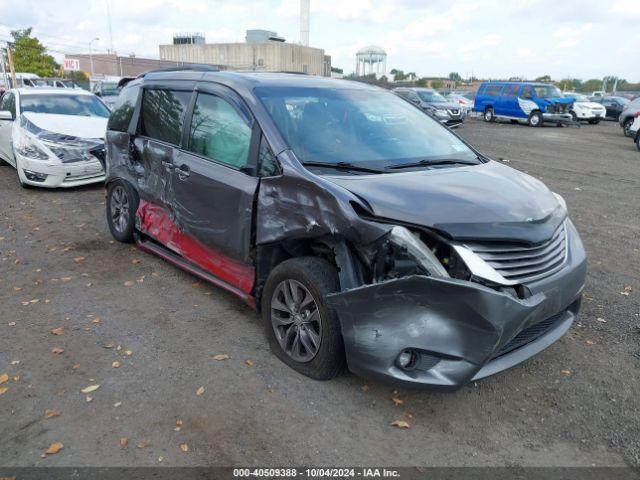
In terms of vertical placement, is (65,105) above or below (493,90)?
below

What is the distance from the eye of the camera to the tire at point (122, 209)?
210 inches

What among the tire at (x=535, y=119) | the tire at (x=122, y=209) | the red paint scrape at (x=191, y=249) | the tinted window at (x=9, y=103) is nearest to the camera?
the red paint scrape at (x=191, y=249)

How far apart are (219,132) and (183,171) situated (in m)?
0.50

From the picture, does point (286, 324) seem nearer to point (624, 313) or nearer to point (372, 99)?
point (372, 99)

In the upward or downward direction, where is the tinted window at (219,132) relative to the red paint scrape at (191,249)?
upward

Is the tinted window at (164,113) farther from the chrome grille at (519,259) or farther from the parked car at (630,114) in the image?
the parked car at (630,114)

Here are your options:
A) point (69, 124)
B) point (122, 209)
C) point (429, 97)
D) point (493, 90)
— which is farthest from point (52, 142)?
point (493, 90)

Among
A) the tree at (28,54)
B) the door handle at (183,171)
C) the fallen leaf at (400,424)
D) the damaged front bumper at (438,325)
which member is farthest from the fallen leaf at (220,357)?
the tree at (28,54)

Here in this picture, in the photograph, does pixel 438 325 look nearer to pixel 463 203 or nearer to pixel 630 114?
pixel 463 203

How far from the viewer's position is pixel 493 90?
26.1m

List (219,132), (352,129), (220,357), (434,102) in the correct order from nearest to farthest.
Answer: (220,357)
(352,129)
(219,132)
(434,102)

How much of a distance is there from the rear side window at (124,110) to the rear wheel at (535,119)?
22095 mm

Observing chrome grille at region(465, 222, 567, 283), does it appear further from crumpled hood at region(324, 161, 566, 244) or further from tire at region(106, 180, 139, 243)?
tire at region(106, 180, 139, 243)

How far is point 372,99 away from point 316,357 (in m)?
2.30
